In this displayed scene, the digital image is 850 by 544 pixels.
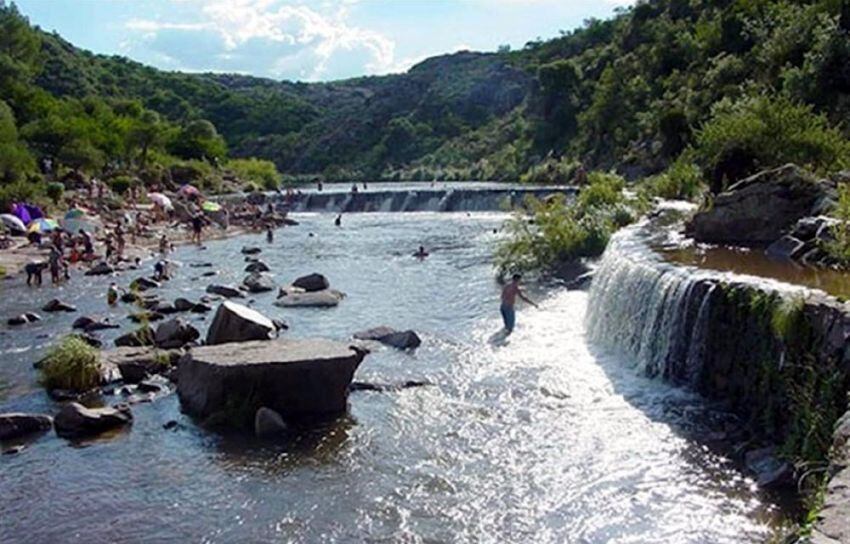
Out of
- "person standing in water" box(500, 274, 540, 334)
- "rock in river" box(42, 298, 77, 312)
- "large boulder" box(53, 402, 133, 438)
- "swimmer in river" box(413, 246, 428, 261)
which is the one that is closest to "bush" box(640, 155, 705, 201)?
"swimmer in river" box(413, 246, 428, 261)

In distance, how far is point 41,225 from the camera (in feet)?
140

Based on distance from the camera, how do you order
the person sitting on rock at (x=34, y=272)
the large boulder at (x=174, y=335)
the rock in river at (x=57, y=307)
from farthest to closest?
1. the person sitting on rock at (x=34, y=272)
2. the rock in river at (x=57, y=307)
3. the large boulder at (x=174, y=335)

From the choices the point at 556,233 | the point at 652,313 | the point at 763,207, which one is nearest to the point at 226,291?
the point at 556,233

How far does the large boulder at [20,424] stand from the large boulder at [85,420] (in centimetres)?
21

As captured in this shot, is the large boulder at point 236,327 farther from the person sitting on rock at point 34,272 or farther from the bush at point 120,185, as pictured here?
the bush at point 120,185

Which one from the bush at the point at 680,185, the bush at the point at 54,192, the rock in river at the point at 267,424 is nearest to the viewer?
the rock in river at the point at 267,424

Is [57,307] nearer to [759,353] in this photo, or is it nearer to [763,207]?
[763,207]

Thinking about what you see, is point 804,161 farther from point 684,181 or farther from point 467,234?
point 467,234

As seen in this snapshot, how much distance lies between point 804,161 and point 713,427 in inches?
576

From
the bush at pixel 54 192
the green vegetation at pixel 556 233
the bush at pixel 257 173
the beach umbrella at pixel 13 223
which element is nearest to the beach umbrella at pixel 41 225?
the beach umbrella at pixel 13 223

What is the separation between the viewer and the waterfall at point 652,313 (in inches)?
643

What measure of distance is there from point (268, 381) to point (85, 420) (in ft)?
11.5

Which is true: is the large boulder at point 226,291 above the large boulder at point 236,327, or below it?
below

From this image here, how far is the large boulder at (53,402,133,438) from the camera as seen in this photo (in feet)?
52.2
